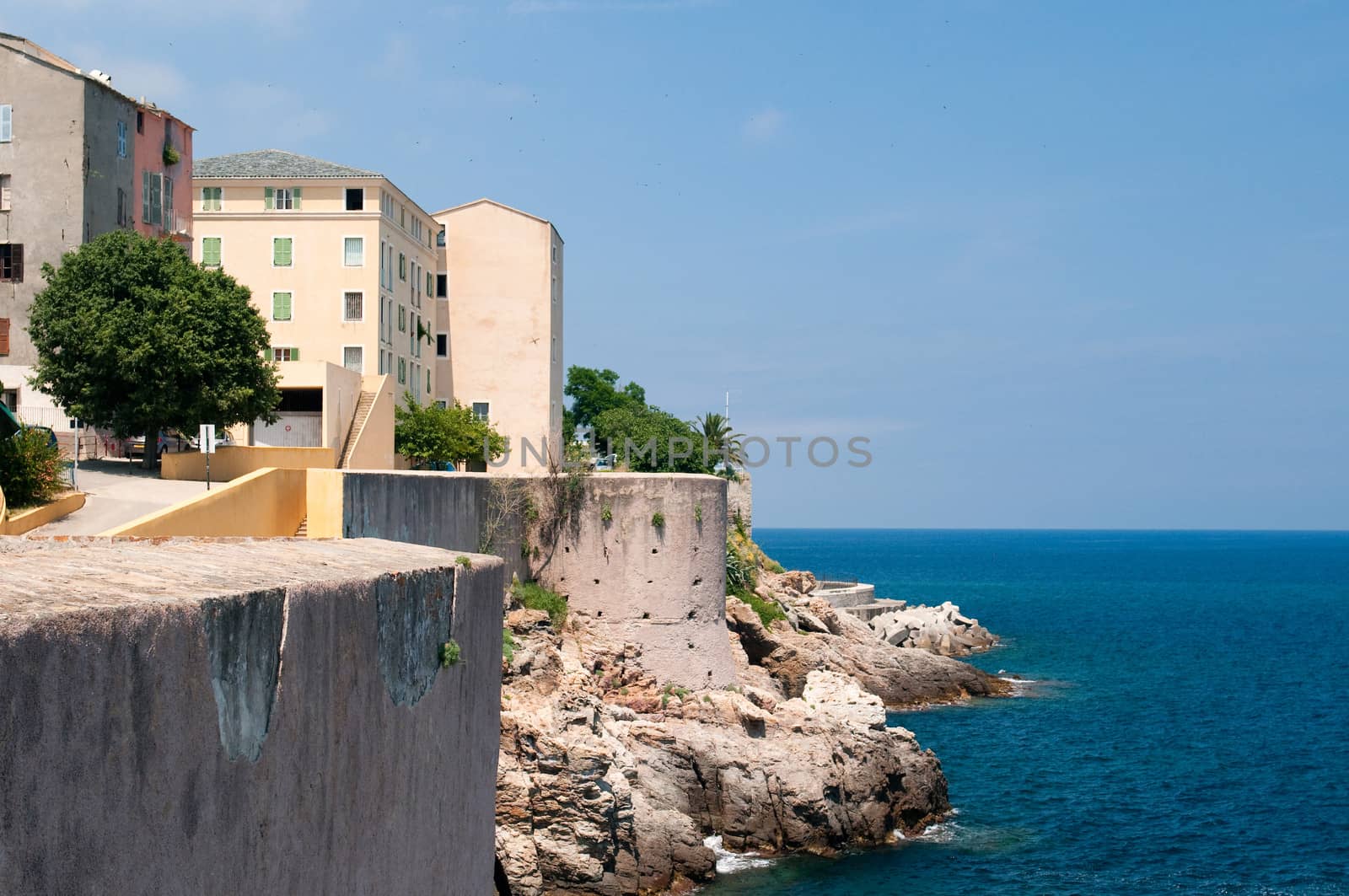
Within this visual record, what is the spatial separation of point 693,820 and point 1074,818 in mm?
11295

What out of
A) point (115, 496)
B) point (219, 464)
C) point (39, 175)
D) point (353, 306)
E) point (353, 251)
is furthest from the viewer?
point (353, 251)

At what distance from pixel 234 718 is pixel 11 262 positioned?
1266 inches

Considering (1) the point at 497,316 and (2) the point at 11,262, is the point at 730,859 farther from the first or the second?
(1) the point at 497,316

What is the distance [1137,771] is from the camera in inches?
1487

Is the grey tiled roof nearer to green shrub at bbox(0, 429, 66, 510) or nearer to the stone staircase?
the stone staircase

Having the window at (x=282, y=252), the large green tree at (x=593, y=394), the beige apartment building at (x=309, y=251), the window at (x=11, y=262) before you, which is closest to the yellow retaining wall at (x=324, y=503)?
the window at (x=11, y=262)

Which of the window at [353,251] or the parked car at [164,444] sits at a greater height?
the window at [353,251]

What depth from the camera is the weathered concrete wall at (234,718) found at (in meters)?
4.87

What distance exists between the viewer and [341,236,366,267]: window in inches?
1922

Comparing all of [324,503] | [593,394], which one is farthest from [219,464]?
[593,394]

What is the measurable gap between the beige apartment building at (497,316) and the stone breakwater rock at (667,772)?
27.3 meters

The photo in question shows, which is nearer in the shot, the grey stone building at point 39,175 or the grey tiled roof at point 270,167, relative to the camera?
the grey stone building at point 39,175

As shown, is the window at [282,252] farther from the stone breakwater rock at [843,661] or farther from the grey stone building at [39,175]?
the stone breakwater rock at [843,661]

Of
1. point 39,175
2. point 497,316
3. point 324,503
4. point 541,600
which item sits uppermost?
point 39,175
